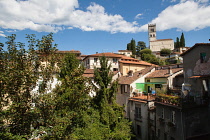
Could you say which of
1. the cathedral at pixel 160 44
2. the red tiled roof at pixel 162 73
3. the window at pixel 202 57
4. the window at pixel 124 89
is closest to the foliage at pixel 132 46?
the cathedral at pixel 160 44

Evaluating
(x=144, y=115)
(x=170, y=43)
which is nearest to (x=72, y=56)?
(x=144, y=115)

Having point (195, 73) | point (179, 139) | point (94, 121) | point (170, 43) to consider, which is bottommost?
point (179, 139)

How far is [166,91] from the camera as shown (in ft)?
70.5

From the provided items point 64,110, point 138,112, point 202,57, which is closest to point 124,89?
point 138,112

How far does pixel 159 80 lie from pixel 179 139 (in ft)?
37.3

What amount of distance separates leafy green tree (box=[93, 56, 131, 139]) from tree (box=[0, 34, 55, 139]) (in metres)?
7.90

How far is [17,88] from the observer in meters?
6.48

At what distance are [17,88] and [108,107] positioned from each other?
9.03 metres

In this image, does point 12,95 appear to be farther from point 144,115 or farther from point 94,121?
point 144,115

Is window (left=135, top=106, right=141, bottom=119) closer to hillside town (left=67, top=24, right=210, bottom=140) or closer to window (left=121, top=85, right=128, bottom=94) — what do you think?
hillside town (left=67, top=24, right=210, bottom=140)

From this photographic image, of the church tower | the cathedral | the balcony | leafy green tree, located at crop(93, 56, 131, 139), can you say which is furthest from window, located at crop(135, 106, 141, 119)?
the church tower

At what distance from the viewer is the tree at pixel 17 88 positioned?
6.21m

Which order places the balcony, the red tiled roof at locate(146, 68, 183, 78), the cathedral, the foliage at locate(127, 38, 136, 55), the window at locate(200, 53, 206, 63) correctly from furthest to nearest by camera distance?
the cathedral
the foliage at locate(127, 38, 136, 55)
the red tiled roof at locate(146, 68, 183, 78)
the window at locate(200, 53, 206, 63)
the balcony

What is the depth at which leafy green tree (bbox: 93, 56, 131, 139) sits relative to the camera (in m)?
13.7
